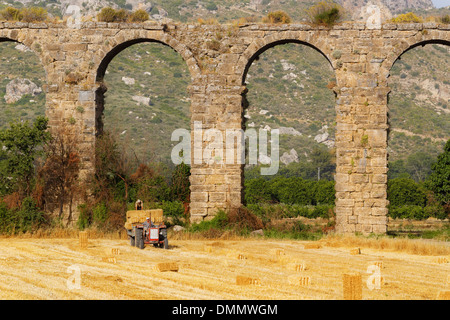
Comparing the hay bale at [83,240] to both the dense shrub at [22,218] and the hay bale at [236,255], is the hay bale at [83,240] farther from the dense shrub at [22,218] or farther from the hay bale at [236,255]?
the hay bale at [236,255]

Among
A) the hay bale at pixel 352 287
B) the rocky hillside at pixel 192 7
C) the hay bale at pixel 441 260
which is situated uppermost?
the rocky hillside at pixel 192 7

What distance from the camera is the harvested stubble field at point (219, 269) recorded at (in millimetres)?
9336

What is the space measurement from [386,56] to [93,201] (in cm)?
844

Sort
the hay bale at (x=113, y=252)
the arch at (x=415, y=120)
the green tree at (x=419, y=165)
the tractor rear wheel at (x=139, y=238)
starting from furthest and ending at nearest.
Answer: the arch at (x=415, y=120) → the green tree at (x=419, y=165) → the tractor rear wheel at (x=139, y=238) → the hay bale at (x=113, y=252)

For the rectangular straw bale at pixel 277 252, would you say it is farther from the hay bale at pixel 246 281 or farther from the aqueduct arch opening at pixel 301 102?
the aqueduct arch opening at pixel 301 102

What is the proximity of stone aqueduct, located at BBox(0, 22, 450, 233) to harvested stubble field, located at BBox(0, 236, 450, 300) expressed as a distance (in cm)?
148

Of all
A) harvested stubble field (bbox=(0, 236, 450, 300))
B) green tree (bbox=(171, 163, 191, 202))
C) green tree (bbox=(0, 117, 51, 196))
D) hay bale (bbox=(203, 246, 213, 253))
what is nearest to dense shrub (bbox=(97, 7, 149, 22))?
green tree (bbox=(0, 117, 51, 196))

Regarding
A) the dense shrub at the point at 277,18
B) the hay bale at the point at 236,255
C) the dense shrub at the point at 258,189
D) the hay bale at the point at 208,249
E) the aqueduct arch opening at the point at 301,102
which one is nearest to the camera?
the hay bale at the point at 236,255

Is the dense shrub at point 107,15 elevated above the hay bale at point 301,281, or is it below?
above

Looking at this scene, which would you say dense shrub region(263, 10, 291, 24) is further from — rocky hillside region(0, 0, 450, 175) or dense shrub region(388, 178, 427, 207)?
rocky hillside region(0, 0, 450, 175)

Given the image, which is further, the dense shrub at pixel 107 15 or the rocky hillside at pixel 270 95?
the rocky hillside at pixel 270 95

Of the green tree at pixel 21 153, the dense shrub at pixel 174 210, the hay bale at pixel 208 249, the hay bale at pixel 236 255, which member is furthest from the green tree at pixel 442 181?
the green tree at pixel 21 153

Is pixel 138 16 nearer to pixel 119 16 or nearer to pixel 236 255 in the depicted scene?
pixel 119 16

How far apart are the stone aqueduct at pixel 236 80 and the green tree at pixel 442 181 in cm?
996
